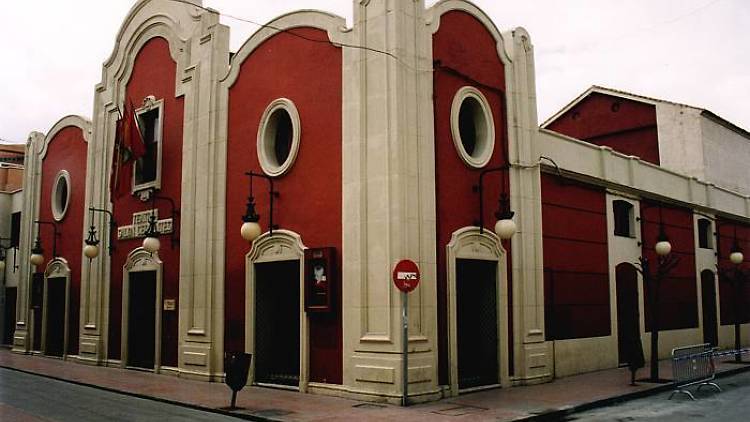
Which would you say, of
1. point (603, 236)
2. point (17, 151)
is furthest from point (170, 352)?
point (17, 151)

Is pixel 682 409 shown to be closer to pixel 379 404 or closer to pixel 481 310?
pixel 481 310

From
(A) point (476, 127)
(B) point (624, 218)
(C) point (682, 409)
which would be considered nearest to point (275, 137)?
(A) point (476, 127)

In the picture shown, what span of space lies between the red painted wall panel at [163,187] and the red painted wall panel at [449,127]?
799cm

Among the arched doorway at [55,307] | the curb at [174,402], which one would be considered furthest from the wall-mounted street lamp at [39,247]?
the curb at [174,402]

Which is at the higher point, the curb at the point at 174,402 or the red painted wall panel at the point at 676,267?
the red painted wall panel at the point at 676,267

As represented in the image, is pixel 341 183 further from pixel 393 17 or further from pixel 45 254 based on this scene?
pixel 45 254

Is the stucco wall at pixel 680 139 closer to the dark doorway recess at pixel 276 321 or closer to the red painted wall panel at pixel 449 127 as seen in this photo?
the red painted wall panel at pixel 449 127

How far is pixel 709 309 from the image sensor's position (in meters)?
26.2

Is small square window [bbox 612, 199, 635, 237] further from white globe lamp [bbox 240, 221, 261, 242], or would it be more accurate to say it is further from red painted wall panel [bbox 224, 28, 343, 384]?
white globe lamp [bbox 240, 221, 261, 242]

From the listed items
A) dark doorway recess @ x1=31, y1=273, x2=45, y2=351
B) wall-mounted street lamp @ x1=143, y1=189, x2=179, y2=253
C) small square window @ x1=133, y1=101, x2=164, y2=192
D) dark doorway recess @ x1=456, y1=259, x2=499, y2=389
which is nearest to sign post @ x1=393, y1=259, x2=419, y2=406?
dark doorway recess @ x1=456, y1=259, x2=499, y2=389

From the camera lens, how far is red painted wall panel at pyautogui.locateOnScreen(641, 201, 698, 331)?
23.1 metres

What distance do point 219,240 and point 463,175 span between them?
21.3 feet

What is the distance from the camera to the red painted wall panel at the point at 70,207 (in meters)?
23.5

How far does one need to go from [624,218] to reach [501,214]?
30.5ft
